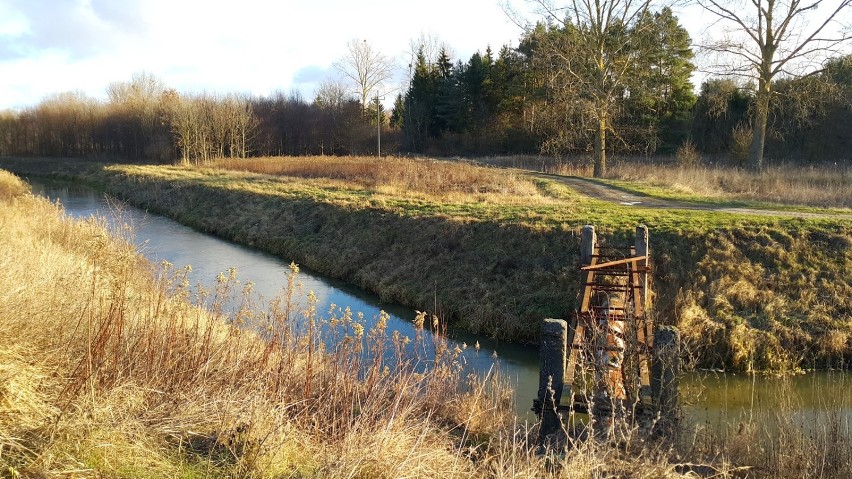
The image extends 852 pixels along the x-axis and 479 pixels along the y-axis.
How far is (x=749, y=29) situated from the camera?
24.5m

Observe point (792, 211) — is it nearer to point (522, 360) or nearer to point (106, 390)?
point (522, 360)

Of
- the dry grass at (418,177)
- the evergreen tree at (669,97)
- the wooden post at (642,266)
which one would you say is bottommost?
the wooden post at (642,266)

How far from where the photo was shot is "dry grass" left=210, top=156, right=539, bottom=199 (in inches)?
805

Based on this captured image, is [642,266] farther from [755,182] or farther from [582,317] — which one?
[755,182]

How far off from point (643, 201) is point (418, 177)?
31.7ft

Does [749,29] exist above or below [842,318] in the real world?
above

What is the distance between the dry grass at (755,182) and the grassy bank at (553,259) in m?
4.28

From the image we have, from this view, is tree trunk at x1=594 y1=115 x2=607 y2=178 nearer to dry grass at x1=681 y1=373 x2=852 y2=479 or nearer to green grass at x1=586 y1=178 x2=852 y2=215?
green grass at x1=586 y1=178 x2=852 y2=215

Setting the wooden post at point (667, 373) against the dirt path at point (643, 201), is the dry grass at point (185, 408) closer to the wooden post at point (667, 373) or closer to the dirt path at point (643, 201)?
the wooden post at point (667, 373)

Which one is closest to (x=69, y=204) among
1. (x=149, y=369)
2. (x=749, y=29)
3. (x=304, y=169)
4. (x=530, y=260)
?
(x=304, y=169)

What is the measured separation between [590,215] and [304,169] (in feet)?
68.2

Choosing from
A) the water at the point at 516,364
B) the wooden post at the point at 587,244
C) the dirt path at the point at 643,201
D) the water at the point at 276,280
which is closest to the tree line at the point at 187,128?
the water at the point at 276,280

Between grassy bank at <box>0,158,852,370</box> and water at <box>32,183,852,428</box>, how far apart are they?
0.47 meters

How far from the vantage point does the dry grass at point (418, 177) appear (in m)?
20.4
